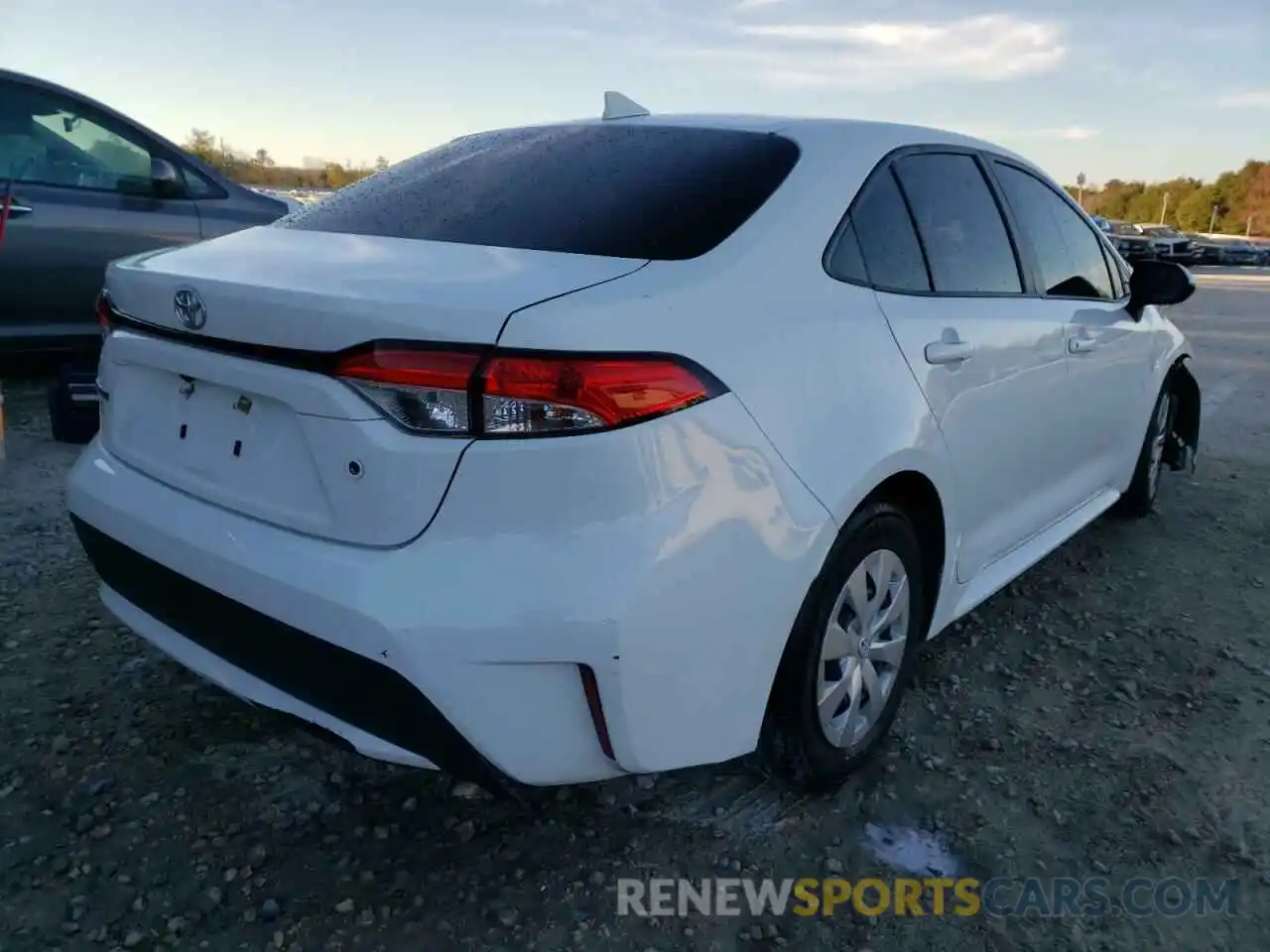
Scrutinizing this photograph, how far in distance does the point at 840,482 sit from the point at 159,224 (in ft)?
16.1

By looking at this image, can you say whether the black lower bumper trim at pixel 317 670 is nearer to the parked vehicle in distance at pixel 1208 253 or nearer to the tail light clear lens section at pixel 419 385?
the tail light clear lens section at pixel 419 385

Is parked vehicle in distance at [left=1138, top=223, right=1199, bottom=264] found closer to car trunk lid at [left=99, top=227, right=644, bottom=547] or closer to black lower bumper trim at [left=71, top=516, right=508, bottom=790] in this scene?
car trunk lid at [left=99, top=227, right=644, bottom=547]

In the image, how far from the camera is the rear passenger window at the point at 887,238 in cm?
243

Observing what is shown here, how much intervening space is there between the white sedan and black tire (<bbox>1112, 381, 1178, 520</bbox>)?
1.98 meters

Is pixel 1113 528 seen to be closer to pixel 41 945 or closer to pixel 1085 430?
pixel 1085 430

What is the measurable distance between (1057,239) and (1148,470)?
1.50m

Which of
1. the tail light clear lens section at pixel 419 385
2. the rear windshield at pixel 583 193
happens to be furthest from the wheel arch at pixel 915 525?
the tail light clear lens section at pixel 419 385

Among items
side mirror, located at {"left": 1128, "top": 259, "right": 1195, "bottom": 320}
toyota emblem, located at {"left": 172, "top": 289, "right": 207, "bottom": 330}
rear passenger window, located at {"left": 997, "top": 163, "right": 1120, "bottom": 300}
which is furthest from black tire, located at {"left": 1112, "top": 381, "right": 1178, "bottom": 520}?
toyota emblem, located at {"left": 172, "top": 289, "right": 207, "bottom": 330}

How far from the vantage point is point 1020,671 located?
317cm

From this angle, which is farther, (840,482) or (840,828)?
(840,828)

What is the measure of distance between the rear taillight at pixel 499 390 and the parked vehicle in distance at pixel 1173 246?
1305 inches

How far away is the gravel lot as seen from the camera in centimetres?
203

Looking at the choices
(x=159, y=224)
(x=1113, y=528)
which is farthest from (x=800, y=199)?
(x=159, y=224)

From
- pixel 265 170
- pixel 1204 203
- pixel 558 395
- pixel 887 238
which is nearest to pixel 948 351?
pixel 887 238
